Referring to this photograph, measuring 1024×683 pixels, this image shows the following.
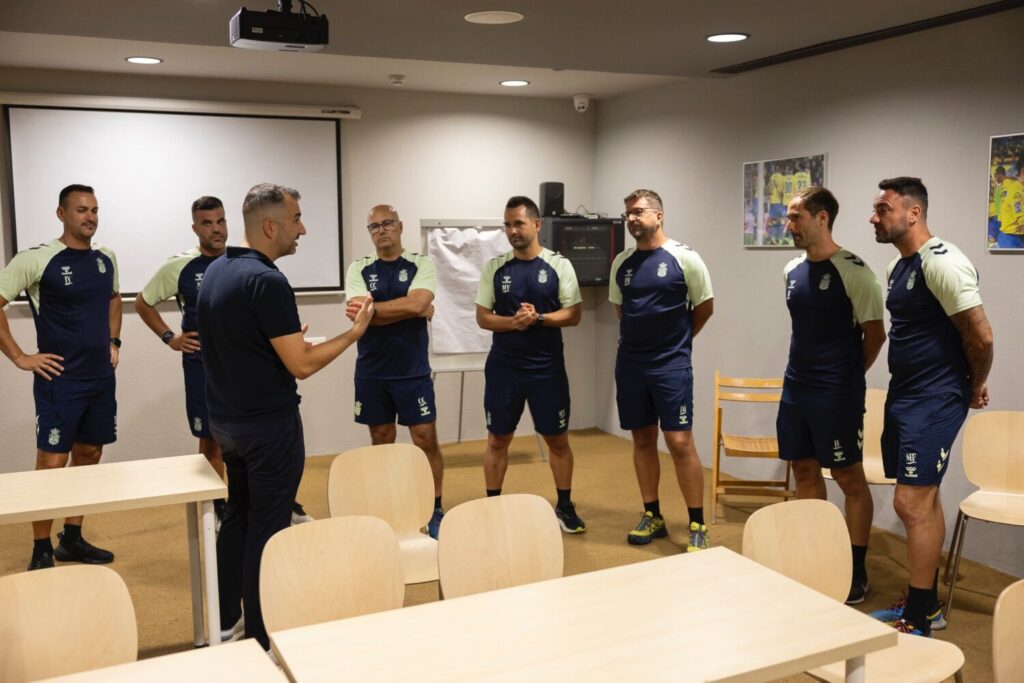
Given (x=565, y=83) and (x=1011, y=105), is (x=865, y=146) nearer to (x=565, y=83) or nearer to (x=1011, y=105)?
(x=1011, y=105)

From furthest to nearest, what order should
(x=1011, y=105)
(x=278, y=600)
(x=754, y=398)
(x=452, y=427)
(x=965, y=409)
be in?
(x=452, y=427) → (x=754, y=398) → (x=1011, y=105) → (x=965, y=409) → (x=278, y=600)

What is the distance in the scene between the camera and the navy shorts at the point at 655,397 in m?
4.34

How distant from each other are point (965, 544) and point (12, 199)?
5.80 m

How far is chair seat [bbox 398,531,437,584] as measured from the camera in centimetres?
305

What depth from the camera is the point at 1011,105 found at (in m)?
3.95

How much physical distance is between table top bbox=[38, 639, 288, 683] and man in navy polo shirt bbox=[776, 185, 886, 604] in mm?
2698

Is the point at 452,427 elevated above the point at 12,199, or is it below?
below

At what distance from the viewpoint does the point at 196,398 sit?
176 inches

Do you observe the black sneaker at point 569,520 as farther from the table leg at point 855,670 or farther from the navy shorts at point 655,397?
the table leg at point 855,670

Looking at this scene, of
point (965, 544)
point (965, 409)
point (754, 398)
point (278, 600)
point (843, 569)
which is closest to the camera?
point (278, 600)

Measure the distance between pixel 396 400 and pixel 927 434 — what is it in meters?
2.42

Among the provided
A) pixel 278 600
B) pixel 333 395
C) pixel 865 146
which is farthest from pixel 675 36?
pixel 333 395

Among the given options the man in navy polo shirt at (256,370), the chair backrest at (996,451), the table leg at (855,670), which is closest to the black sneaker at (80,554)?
the man in navy polo shirt at (256,370)

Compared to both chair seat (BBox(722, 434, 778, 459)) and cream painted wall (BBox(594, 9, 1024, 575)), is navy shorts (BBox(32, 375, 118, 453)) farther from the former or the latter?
cream painted wall (BBox(594, 9, 1024, 575))
